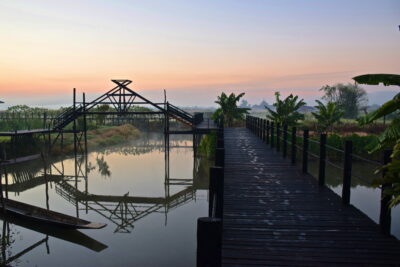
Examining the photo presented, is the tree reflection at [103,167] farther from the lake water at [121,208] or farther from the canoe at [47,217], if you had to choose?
the canoe at [47,217]

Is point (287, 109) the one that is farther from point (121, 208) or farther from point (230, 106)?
point (121, 208)

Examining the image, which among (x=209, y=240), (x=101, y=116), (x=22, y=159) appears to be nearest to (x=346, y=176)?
(x=209, y=240)

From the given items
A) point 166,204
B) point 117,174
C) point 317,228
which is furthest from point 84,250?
point 117,174

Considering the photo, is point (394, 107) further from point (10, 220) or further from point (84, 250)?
point (10, 220)

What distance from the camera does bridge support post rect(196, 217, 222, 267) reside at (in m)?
2.60

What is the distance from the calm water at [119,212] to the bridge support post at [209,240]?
7.96 meters

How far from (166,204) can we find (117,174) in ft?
27.5

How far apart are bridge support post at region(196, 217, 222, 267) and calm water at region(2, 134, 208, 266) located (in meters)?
7.96

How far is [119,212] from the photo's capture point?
1555 centimetres

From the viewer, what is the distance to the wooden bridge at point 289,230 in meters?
4.40

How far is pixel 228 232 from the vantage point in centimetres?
539

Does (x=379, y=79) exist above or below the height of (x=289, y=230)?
above

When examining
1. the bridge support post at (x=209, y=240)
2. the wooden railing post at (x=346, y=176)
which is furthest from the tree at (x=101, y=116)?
the bridge support post at (x=209, y=240)

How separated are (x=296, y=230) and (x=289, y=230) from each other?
12cm
